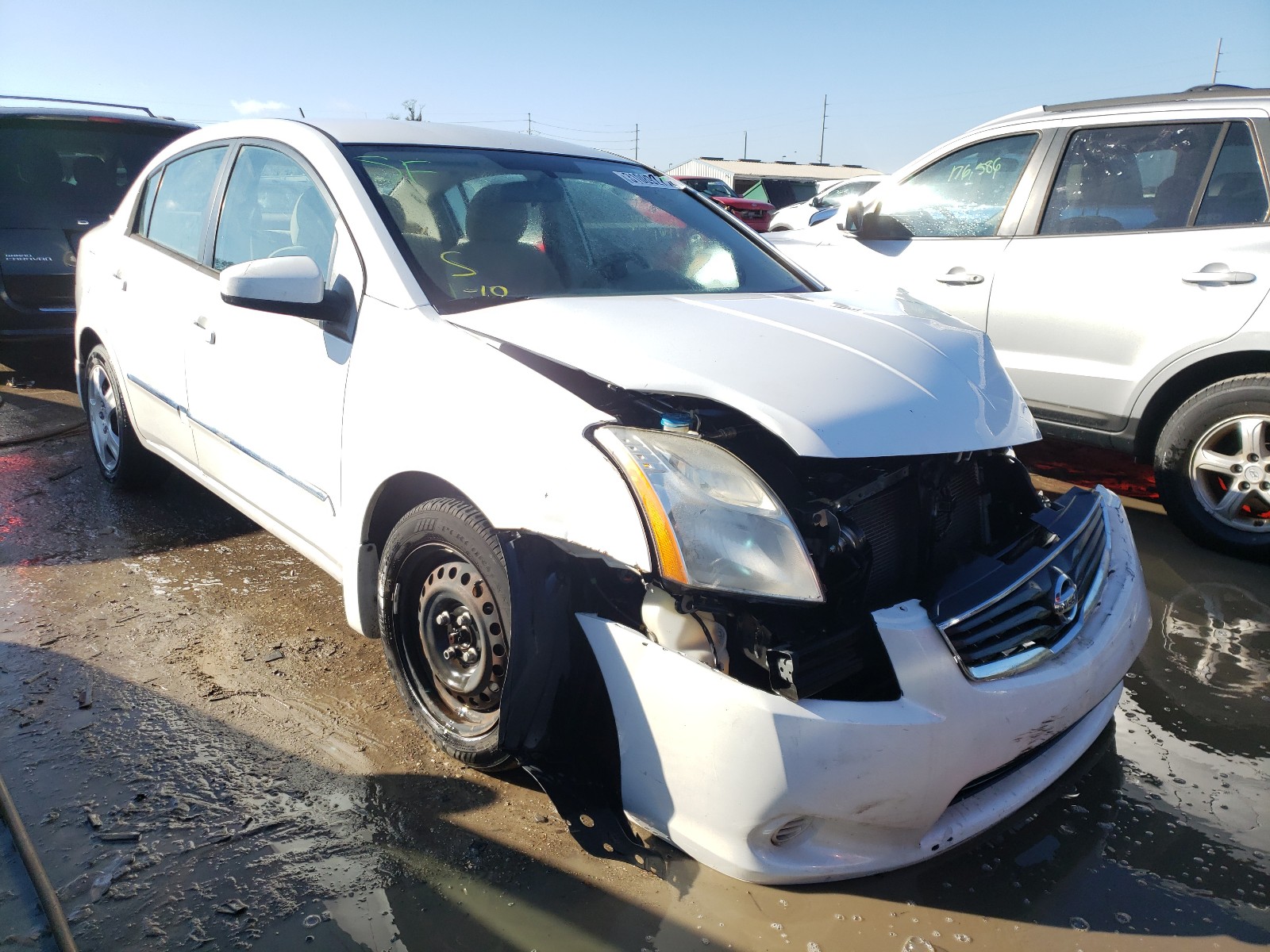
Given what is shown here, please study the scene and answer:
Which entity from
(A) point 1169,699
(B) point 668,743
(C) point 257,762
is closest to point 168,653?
(C) point 257,762

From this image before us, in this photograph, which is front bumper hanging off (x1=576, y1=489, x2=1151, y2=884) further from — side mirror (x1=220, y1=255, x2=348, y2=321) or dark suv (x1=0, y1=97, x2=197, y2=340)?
dark suv (x1=0, y1=97, x2=197, y2=340)

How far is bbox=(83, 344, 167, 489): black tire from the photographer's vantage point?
4.29 metres

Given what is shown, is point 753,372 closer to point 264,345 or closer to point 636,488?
point 636,488

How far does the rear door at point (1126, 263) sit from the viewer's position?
3.82 meters

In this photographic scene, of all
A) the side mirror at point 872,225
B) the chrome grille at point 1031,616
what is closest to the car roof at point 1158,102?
the side mirror at point 872,225

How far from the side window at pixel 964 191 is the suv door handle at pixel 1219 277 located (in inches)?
38.9

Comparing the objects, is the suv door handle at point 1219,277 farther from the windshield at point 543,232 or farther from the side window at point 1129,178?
the windshield at point 543,232

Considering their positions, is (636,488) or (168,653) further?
(168,653)

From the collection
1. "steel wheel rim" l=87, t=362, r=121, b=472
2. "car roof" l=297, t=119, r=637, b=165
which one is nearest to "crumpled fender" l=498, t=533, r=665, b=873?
"car roof" l=297, t=119, r=637, b=165

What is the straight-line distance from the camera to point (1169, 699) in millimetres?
2855

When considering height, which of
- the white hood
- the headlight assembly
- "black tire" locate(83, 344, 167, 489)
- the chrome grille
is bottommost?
"black tire" locate(83, 344, 167, 489)

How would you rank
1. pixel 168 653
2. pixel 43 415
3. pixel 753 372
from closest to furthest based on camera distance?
pixel 753 372
pixel 168 653
pixel 43 415

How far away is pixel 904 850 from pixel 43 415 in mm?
6222

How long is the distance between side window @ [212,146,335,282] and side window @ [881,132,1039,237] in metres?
2.99
